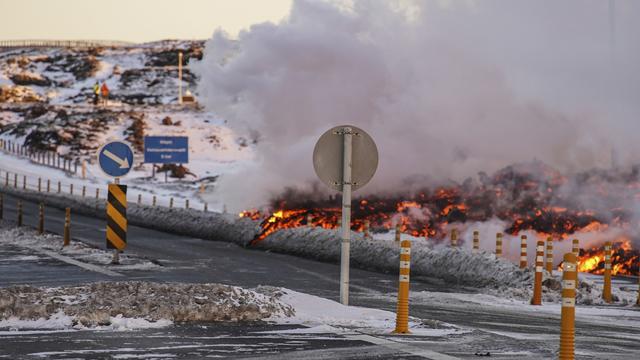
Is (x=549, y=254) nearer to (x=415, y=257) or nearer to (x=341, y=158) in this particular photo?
(x=415, y=257)

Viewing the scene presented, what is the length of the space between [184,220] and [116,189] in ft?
53.2

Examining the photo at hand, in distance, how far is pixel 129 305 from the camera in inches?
521

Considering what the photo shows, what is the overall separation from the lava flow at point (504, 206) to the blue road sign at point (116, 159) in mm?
9705

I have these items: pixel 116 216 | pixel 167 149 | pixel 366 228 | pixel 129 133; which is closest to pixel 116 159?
pixel 116 216

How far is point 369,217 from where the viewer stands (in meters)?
37.1

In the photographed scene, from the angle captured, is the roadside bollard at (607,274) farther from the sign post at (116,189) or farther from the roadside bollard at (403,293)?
the sign post at (116,189)

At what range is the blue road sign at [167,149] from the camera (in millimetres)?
50906

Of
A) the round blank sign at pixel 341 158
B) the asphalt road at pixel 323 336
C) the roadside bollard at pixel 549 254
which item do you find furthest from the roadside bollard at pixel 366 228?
the round blank sign at pixel 341 158

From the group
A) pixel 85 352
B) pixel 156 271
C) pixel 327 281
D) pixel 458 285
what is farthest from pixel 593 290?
pixel 85 352

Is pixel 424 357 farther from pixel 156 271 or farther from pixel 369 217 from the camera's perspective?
pixel 369 217

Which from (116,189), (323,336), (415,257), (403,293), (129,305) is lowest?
(323,336)

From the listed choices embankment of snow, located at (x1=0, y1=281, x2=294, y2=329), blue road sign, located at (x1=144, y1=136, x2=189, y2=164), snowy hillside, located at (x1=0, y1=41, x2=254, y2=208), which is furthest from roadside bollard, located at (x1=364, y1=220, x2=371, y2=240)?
snowy hillside, located at (x1=0, y1=41, x2=254, y2=208)

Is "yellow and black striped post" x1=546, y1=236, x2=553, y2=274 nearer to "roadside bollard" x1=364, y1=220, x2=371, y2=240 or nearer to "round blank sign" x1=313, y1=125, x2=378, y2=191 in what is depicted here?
"roadside bollard" x1=364, y1=220, x2=371, y2=240

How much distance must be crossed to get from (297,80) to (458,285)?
17.8 metres
